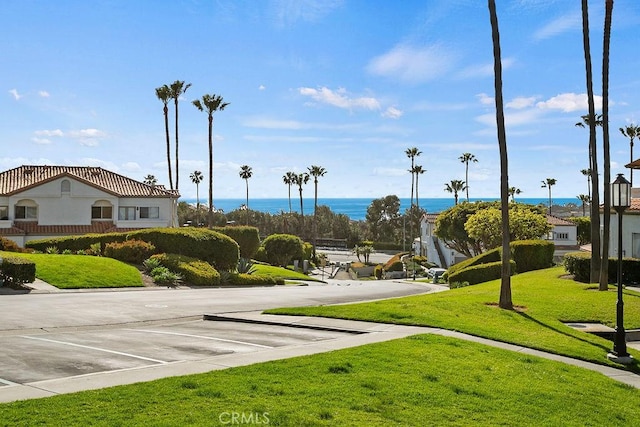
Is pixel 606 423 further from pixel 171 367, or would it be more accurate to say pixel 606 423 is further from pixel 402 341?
pixel 171 367

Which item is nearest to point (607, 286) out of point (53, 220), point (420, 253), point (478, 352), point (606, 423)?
point (478, 352)

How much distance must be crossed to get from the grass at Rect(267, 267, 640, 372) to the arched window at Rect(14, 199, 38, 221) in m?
43.8

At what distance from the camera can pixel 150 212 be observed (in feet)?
206

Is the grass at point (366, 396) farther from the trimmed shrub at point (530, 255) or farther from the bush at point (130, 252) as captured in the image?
the bush at point (130, 252)

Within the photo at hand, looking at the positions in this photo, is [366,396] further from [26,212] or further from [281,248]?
[281,248]

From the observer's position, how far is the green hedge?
29969mm

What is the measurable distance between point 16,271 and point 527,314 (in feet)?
64.4

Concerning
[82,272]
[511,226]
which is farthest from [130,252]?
[511,226]

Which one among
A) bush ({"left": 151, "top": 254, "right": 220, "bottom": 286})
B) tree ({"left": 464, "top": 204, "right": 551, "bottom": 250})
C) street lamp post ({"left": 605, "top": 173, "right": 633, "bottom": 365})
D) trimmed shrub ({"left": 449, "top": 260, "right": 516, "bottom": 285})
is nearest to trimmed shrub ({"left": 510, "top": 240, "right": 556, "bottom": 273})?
trimmed shrub ({"left": 449, "top": 260, "right": 516, "bottom": 285})

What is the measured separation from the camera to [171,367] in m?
10.8

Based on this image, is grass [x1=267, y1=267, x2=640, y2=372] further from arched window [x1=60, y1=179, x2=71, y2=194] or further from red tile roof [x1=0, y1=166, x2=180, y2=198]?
arched window [x1=60, y1=179, x2=71, y2=194]

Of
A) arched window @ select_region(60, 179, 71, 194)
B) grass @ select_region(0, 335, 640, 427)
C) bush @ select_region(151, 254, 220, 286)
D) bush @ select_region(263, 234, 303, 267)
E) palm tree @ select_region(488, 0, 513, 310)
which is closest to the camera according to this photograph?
grass @ select_region(0, 335, 640, 427)

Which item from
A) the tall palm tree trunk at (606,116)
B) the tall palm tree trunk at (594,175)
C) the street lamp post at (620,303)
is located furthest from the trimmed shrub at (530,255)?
the street lamp post at (620,303)

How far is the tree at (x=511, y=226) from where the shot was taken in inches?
2159
